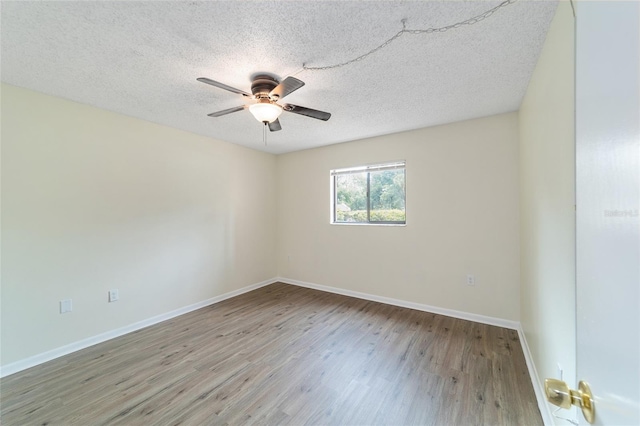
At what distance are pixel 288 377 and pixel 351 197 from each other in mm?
2699

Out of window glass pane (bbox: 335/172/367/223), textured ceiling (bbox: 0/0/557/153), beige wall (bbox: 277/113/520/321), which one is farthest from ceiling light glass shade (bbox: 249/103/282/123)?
window glass pane (bbox: 335/172/367/223)

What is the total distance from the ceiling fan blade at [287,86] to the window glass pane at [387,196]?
2.23m

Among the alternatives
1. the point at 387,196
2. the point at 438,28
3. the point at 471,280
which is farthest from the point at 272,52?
the point at 471,280

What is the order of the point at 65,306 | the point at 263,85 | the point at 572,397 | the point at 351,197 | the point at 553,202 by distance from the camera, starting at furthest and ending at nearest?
the point at 351,197 → the point at 65,306 → the point at 263,85 → the point at 553,202 → the point at 572,397

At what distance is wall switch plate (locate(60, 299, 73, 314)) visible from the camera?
7.66ft

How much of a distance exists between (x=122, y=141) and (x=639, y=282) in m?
3.68

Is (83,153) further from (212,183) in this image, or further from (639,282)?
(639,282)

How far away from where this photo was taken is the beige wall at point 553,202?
113 cm

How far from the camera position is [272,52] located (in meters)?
1.66

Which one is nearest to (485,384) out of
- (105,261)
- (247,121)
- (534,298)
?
(534,298)

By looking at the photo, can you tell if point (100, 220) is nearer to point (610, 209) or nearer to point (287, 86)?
point (287, 86)

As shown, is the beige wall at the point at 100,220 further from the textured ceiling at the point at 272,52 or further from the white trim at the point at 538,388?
the white trim at the point at 538,388

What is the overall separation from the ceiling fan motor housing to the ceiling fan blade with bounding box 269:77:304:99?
5.5 inches

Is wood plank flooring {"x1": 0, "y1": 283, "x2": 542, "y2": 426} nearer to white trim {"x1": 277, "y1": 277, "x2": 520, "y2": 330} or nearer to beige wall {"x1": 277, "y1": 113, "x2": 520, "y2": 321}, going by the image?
white trim {"x1": 277, "y1": 277, "x2": 520, "y2": 330}
